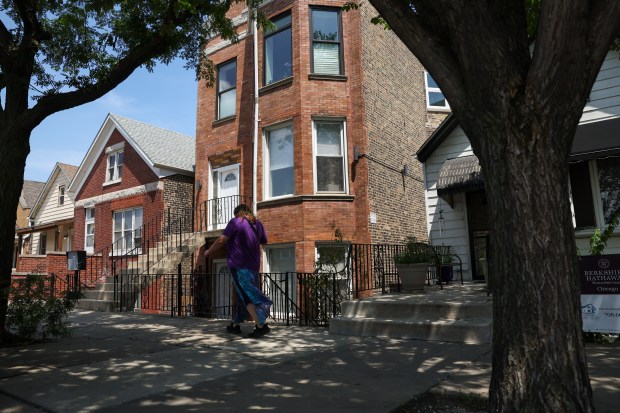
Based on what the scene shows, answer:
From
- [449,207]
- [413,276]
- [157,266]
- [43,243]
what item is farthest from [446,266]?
[43,243]

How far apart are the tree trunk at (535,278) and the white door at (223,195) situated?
11530 millimetres

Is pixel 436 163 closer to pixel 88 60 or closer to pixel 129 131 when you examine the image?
pixel 88 60

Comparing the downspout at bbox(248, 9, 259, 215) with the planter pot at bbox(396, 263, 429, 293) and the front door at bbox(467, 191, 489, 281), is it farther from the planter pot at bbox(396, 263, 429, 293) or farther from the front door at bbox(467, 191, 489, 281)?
the front door at bbox(467, 191, 489, 281)

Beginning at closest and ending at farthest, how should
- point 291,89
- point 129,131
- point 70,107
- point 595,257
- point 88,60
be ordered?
point 595,257, point 70,107, point 88,60, point 291,89, point 129,131

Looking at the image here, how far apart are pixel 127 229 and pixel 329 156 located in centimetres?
991

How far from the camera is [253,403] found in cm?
371

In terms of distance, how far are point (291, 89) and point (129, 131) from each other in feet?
32.1

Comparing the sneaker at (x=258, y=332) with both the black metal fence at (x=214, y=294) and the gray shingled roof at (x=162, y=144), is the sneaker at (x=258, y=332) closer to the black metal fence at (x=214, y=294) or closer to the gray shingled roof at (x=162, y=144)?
the black metal fence at (x=214, y=294)

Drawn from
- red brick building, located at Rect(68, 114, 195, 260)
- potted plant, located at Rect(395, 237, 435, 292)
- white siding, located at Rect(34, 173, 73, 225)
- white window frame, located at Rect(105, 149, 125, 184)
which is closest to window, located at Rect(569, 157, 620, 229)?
potted plant, located at Rect(395, 237, 435, 292)

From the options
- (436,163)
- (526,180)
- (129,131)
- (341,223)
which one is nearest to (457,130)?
(436,163)

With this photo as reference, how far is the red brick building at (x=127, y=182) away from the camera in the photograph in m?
17.5

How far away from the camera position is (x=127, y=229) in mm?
18578

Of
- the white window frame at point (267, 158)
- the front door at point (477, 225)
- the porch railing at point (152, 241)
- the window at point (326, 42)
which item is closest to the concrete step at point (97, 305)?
the porch railing at point (152, 241)

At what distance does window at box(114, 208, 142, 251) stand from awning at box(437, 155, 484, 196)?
454 inches
